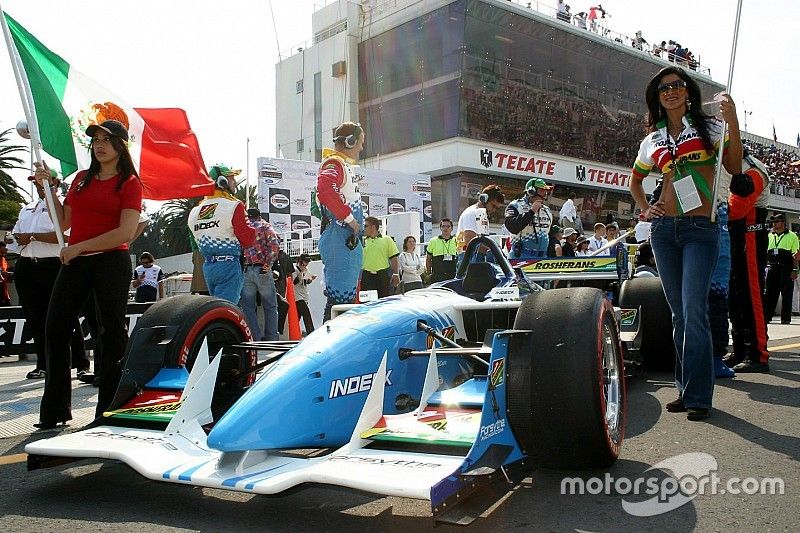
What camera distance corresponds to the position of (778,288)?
43.3 ft

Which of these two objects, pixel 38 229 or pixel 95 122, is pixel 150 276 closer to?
pixel 38 229

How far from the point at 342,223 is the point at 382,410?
8.09 ft

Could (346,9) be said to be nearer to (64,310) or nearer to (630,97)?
(630,97)

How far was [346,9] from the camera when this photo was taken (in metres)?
32.7

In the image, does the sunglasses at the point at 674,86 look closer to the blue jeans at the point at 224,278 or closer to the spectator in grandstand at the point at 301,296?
the blue jeans at the point at 224,278

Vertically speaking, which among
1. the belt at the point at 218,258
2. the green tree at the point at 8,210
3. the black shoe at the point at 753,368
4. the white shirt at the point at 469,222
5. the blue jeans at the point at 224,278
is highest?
the green tree at the point at 8,210

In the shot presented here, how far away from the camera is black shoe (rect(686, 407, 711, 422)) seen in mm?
4094

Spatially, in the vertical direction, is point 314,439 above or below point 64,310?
below

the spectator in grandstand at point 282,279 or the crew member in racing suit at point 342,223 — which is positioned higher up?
the crew member in racing suit at point 342,223

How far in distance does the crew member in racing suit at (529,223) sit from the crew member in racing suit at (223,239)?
9.43 feet

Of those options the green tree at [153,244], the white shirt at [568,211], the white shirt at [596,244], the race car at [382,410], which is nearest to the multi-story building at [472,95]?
the white shirt at [568,211]

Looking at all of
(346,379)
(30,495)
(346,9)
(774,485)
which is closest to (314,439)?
(346,379)

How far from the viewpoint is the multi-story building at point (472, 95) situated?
2884cm

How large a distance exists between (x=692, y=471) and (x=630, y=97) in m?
36.4
